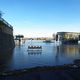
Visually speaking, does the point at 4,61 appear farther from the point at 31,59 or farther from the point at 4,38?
the point at 4,38

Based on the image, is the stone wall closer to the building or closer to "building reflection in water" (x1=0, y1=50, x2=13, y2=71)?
the building

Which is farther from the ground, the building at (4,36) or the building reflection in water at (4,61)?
the building at (4,36)

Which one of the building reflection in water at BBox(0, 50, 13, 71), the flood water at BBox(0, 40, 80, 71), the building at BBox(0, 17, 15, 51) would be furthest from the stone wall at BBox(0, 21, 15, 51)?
the building reflection in water at BBox(0, 50, 13, 71)

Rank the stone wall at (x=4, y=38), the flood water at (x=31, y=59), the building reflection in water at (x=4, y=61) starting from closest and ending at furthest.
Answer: the building reflection in water at (x=4, y=61)
the flood water at (x=31, y=59)
the stone wall at (x=4, y=38)

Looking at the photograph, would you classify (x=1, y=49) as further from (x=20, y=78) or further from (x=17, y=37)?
(x=17, y=37)

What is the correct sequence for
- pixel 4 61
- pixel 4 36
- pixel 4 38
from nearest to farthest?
1. pixel 4 61
2. pixel 4 38
3. pixel 4 36

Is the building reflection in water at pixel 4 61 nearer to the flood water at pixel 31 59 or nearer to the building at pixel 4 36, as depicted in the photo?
the flood water at pixel 31 59

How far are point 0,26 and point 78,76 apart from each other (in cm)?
4382

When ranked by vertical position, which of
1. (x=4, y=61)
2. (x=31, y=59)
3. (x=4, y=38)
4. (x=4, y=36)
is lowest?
(x=31, y=59)

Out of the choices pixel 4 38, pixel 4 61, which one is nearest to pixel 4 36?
pixel 4 38

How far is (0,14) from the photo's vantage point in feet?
200

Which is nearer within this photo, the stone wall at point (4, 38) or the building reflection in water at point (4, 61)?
the building reflection in water at point (4, 61)

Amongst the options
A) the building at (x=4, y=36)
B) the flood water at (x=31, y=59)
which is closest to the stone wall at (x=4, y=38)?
the building at (x=4, y=36)

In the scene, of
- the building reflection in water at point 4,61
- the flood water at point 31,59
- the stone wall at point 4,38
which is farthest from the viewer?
the stone wall at point 4,38
